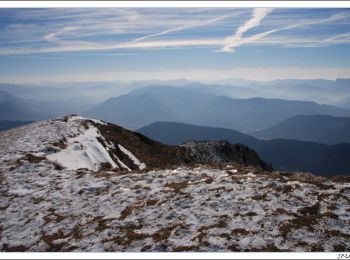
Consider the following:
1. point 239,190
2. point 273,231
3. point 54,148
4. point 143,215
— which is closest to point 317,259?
point 273,231

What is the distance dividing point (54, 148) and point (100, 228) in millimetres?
14374

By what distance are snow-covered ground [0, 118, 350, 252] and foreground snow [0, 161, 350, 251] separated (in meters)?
0.03

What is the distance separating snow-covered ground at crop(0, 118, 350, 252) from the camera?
33.6 ft

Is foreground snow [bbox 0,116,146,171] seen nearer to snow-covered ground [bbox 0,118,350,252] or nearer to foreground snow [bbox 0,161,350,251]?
snow-covered ground [bbox 0,118,350,252]

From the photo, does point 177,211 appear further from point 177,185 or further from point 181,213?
point 177,185

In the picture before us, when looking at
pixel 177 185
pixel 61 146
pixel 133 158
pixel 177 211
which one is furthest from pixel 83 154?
pixel 177 211

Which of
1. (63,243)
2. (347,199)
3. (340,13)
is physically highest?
(340,13)

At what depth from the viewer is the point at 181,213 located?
12055 mm

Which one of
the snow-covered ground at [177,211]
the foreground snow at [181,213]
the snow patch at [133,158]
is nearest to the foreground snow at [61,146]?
the snow patch at [133,158]

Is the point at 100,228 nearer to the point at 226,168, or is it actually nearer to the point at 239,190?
the point at 239,190

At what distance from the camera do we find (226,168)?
1653cm

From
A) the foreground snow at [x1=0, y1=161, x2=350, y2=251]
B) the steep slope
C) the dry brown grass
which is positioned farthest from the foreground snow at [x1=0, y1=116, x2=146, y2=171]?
the dry brown grass

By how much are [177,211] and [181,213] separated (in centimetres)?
24

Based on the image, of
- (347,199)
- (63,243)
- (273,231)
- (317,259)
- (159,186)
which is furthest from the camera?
(159,186)
